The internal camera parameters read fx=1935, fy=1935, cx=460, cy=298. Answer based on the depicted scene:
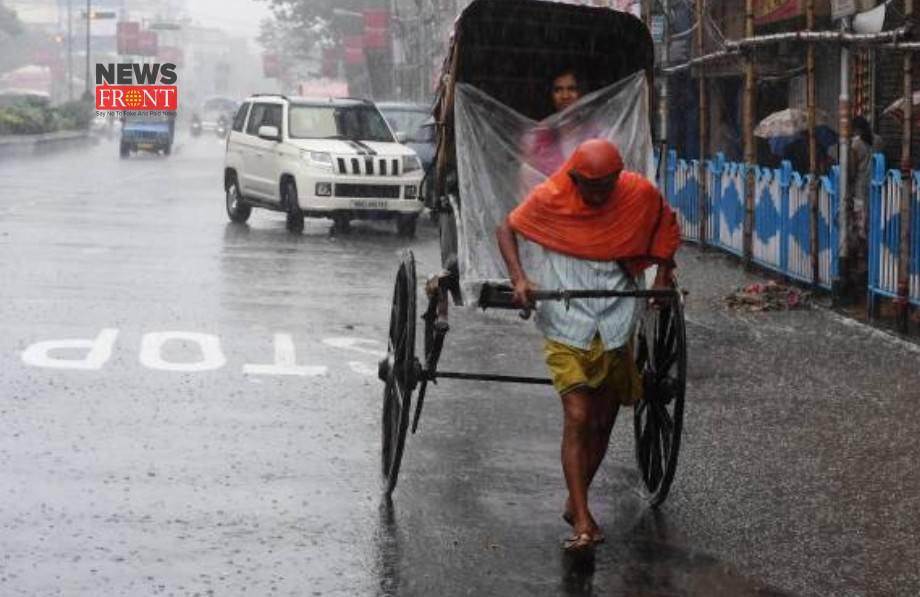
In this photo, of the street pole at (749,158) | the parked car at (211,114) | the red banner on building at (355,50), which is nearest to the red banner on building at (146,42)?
the parked car at (211,114)

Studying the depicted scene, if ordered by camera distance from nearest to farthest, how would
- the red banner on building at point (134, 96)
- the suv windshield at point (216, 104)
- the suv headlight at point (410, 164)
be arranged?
1. the suv headlight at point (410, 164)
2. the red banner on building at point (134, 96)
3. the suv windshield at point (216, 104)

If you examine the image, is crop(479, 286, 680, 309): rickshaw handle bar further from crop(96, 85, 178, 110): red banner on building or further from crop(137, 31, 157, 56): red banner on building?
crop(137, 31, 157, 56): red banner on building

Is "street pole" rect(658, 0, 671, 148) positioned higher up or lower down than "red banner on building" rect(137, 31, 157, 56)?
lower down

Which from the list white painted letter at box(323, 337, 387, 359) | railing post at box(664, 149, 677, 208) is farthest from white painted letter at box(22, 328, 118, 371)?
railing post at box(664, 149, 677, 208)

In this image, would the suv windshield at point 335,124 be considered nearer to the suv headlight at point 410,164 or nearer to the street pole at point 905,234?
the suv headlight at point 410,164

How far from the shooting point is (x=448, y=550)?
24.0 feet

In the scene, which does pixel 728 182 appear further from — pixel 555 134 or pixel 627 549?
pixel 627 549

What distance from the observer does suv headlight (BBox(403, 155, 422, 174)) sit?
26472 millimetres

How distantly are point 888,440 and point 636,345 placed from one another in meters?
2.11

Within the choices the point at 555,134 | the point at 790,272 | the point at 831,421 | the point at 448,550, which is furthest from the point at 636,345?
the point at 790,272

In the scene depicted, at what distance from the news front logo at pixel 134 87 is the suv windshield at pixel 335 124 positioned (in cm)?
7409

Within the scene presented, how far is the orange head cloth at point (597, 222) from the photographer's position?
296 inches

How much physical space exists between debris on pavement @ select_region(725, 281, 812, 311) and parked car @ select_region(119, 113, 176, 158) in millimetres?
48002

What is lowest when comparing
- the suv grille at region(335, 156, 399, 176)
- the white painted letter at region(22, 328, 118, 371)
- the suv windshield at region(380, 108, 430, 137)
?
the white painted letter at region(22, 328, 118, 371)
